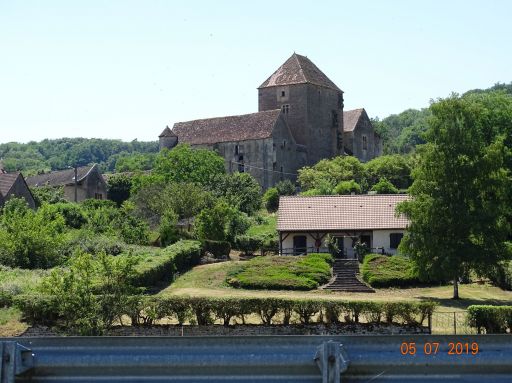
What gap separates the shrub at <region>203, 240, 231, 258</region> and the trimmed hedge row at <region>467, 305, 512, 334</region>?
978 inches

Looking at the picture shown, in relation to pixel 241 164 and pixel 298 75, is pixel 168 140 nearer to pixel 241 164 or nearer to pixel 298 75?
pixel 241 164

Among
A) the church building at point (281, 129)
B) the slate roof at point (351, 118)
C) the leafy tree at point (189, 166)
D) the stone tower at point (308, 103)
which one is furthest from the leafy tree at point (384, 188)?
the slate roof at point (351, 118)

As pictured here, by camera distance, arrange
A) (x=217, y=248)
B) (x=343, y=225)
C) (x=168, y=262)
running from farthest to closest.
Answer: (x=217, y=248)
(x=343, y=225)
(x=168, y=262)

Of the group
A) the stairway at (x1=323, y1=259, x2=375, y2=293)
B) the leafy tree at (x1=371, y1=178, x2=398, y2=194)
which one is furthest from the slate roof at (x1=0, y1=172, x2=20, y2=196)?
the leafy tree at (x1=371, y1=178, x2=398, y2=194)

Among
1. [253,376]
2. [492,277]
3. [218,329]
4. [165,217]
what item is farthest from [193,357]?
[165,217]

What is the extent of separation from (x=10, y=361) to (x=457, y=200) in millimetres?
34141

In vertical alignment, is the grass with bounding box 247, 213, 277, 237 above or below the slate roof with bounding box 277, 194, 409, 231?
below

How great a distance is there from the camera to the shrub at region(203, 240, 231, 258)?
5144cm

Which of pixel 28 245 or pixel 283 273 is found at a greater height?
pixel 28 245

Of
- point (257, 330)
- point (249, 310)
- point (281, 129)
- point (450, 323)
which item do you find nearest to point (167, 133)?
point (281, 129)

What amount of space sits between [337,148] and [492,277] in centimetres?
5554

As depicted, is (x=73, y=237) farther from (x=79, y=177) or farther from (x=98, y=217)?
(x=79, y=177)

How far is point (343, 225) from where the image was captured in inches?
1987

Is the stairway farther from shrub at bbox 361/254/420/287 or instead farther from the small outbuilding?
the small outbuilding
